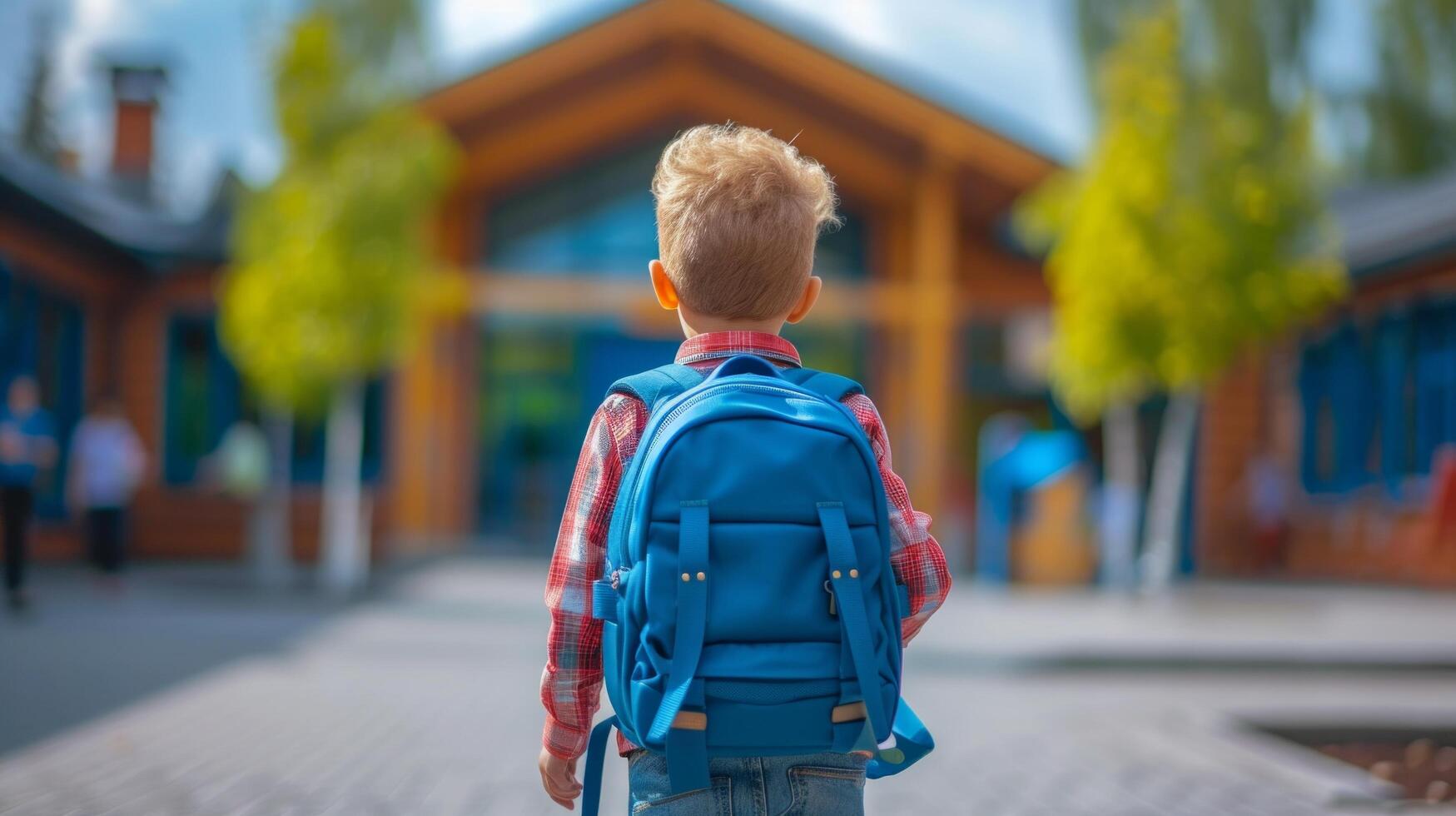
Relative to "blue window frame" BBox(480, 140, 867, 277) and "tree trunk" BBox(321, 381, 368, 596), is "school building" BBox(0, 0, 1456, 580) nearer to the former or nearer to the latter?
"blue window frame" BBox(480, 140, 867, 277)

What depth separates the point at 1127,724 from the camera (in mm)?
7598

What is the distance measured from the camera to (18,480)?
10.9 m

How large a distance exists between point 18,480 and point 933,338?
11565 millimetres

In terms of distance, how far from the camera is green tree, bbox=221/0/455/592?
13.8 metres

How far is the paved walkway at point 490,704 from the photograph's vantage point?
5.55 meters

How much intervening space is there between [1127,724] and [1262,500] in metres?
13.4

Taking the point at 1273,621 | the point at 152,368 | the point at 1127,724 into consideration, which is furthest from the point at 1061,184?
the point at 152,368

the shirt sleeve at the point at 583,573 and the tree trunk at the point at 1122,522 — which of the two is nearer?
the shirt sleeve at the point at 583,573

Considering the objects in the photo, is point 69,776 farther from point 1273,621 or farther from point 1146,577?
point 1146,577

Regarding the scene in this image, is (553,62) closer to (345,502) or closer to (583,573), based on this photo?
(345,502)

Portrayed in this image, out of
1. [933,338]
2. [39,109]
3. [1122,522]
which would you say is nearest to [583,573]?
[1122,522]

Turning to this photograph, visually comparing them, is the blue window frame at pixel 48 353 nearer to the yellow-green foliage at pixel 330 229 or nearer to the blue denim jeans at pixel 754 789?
the yellow-green foliage at pixel 330 229

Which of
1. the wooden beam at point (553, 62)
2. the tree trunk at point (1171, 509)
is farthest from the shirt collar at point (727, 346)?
the wooden beam at point (553, 62)

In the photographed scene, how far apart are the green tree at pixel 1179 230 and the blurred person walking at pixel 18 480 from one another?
9297mm
